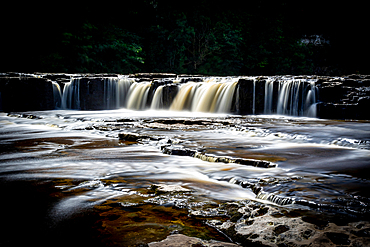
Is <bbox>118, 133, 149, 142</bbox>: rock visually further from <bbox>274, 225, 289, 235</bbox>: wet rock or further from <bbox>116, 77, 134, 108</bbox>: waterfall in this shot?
<bbox>116, 77, 134, 108</bbox>: waterfall

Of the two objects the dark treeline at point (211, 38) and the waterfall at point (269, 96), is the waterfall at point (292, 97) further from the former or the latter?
the dark treeline at point (211, 38)

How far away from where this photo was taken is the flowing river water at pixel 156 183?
2.26 m

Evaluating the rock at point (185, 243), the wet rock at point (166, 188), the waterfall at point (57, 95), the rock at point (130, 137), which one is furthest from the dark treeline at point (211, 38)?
the rock at point (185, 243)

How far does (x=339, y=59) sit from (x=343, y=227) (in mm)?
27059

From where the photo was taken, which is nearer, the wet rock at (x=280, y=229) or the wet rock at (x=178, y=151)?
the wet rock at (x=280, y=229)

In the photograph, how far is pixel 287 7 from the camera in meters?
29.2

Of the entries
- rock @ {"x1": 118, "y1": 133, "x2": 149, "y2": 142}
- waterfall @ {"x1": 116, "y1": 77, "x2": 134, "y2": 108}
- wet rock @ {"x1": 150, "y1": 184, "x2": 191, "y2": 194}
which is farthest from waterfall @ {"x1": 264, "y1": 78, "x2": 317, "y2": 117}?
wet rock @ {"x1": 150, "y1": 184, "x2": 191, "y2": 194}

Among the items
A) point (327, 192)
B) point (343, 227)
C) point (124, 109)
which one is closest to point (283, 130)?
point (327, 192)

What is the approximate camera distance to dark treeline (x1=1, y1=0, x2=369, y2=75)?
2297 centimetres

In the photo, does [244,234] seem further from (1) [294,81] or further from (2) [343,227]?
(1) [294,81]

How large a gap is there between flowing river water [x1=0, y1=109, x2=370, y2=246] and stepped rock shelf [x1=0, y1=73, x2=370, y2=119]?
5.15m

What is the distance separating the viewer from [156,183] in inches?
128

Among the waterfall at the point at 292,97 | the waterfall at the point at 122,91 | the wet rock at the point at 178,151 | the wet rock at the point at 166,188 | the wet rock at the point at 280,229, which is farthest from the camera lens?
the waterfall at the point at 122,91

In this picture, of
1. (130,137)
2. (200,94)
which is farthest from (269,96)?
(130,137)
